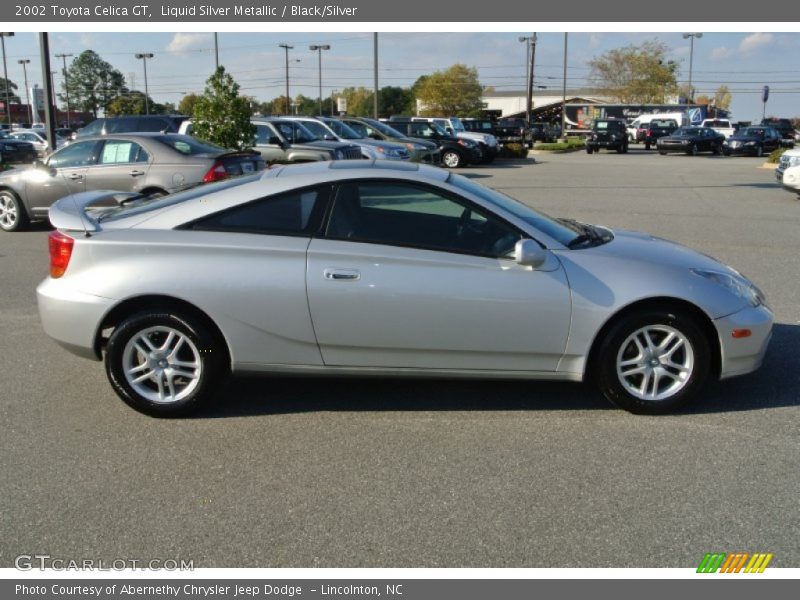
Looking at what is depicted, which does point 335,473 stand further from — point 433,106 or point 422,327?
point 433,106

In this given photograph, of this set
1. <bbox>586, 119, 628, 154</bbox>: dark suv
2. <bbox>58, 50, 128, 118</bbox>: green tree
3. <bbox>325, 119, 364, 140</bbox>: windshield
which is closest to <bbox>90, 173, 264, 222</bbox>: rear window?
<bbox>325, 119, 364, 140</bbox>: windshield

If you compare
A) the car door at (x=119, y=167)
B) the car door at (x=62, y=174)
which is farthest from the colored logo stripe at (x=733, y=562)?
the car door at (x=62, y=174)

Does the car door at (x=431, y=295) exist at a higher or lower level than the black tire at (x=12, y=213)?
higher

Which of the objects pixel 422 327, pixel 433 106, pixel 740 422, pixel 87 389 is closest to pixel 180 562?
pixel 422 327

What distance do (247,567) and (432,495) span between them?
1005mm

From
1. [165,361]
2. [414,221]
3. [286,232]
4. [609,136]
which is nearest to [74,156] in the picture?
[165,361]

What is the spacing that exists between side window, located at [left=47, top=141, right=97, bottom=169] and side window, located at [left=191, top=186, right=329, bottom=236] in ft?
26.3

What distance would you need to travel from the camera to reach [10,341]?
6.46 metres

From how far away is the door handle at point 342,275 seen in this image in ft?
15.1

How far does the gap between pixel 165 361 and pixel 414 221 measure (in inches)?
70.0

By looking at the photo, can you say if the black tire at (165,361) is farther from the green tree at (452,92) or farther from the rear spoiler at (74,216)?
the green tree at (452,92)

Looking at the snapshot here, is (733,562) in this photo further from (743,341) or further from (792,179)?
(792,179)

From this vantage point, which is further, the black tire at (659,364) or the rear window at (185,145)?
the rear window at (185,145)

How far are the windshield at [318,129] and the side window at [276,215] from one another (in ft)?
51.0
